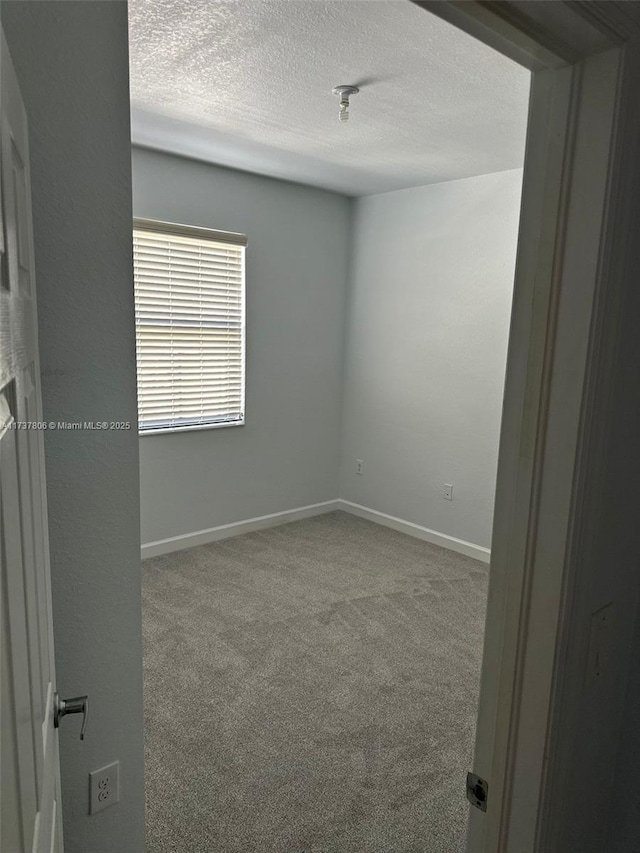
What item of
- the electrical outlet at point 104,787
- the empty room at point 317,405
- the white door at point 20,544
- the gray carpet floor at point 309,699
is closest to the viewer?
the white door at point 20,544

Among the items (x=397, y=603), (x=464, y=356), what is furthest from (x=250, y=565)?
(x=464, y=356)

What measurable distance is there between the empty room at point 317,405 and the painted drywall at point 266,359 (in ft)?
0.06

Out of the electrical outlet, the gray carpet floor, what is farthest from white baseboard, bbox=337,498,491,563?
the electrical outlet

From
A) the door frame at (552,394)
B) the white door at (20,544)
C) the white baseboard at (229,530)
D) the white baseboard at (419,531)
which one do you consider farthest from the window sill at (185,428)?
the door frame at (552,394)

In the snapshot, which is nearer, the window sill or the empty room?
the empty room

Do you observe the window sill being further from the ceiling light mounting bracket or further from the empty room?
the ceiling light mounting bracket

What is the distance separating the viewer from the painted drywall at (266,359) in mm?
3904

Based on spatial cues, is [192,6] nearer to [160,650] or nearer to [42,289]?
[42,289]

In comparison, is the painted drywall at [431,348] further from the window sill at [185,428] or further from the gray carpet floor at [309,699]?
the window sill at [185,428]

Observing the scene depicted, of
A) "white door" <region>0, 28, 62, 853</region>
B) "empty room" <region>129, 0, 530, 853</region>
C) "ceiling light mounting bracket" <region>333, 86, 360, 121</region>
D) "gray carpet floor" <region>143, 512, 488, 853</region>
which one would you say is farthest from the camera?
"ceiling light mounting bracket" <region>333, 86, 360, 121</region>

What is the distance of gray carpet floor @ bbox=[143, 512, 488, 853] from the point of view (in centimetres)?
193

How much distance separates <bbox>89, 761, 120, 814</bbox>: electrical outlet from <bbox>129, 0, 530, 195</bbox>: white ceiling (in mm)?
2164

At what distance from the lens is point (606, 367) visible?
853 millimetres

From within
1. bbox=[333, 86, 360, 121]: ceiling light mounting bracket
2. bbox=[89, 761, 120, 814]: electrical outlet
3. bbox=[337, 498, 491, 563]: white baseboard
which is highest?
bbox=[333, 86, 360, 121]: ceiling light mounting bracket
